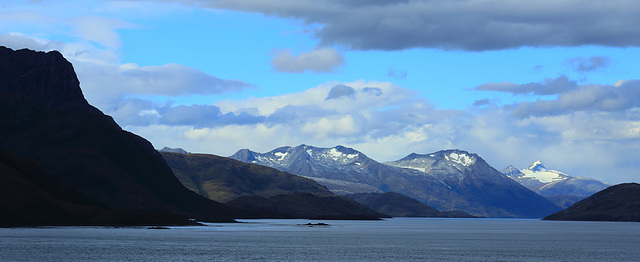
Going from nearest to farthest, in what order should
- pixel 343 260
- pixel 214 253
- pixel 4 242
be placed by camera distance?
pixel 343 260 → pixel 214 253 → pixel 4 242

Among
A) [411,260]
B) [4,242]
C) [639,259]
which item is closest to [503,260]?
[411,260]

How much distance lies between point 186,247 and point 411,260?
5887 cm

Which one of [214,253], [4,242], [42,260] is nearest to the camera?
[42,260]

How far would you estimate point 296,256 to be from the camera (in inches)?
6845

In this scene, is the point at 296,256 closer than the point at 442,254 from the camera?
Yes

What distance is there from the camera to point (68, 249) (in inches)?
6949

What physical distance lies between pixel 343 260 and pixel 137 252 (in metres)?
45.4

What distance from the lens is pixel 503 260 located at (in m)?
169

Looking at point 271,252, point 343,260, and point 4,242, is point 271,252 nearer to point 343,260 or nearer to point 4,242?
point 343,260

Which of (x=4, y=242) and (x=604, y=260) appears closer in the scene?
(x=604, y=260)

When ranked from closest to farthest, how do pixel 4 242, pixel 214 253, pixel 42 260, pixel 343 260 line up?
pixel 42 260
pixel 343 260
pixel 214 253
pixel 4 242

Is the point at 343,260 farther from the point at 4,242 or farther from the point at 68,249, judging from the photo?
the point at 4,242

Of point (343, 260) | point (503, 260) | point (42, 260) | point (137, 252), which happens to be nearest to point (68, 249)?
point (137, 252)

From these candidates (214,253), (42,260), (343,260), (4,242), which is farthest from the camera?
(4,242)
